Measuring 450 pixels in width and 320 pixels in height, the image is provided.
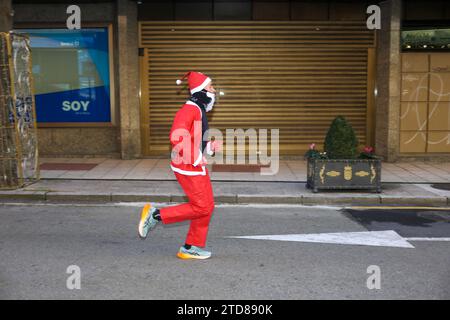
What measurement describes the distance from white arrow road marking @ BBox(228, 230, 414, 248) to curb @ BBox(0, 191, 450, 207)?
1988 mm

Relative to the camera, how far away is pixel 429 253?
20.0ft

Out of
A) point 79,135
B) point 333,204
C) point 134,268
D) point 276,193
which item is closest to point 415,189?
point 333,204

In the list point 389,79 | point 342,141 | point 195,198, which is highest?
point 389,79

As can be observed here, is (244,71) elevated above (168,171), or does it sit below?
above

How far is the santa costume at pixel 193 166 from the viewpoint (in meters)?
5.55

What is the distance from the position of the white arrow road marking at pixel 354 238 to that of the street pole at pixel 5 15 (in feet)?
19.2

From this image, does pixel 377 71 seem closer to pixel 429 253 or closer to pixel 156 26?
pixel 156 26

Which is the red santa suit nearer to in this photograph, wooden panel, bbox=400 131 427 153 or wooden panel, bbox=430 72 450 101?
wooden panel, bbox=400 131 427 153

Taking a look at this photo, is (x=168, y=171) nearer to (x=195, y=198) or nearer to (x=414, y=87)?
(x=195, y=198)

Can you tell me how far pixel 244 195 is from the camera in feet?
29.7

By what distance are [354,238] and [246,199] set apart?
2605mm

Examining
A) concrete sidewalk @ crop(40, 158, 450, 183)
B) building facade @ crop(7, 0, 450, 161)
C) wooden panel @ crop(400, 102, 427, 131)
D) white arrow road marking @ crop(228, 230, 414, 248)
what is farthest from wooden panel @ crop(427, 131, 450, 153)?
white arrow road marking @ crop(228, 230, 414, 248)

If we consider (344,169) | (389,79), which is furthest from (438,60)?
(344,169)
